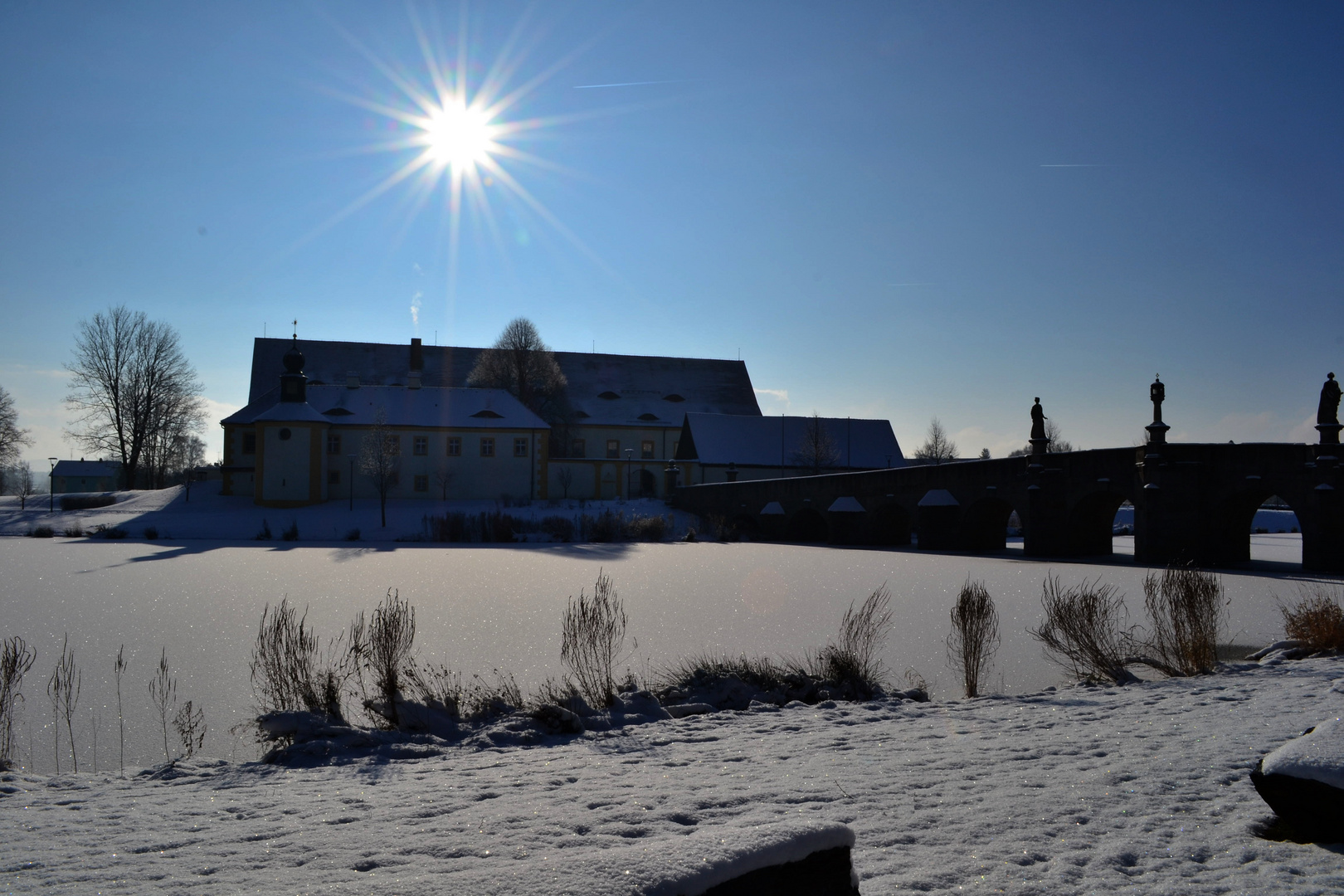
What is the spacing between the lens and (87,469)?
8150 centimetres

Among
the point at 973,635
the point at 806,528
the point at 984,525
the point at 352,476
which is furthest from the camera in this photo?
the point at 352,476

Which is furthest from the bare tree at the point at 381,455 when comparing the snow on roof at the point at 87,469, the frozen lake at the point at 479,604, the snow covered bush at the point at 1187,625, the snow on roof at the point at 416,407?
the snow on roof at the point at 87,469

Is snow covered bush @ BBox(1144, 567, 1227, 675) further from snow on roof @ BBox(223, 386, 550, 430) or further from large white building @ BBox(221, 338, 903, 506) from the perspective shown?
snow on roof @ BBox(223, 386, 550, 430)

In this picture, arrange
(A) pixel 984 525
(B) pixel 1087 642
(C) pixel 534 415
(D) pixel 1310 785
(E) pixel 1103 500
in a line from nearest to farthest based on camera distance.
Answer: (D) pixel 1310 785
(B) pixel 1087 642
(E) pixel 1103 500
(A) pixel 984 525
(C) pixel 534 415

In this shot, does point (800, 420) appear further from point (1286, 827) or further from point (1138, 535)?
point (1286, 827)

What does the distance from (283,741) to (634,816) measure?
9.88 ft

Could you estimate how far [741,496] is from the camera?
1502 inches

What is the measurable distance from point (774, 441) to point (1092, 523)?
27.7 m

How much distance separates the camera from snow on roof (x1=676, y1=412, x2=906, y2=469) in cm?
4975

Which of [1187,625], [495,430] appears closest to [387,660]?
[1187,625]

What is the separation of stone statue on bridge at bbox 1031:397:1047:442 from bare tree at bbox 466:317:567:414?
34.6 meters

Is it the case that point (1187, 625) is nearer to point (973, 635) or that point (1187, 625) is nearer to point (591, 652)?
point (973, 635)

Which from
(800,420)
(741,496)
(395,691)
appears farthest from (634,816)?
(800,420)

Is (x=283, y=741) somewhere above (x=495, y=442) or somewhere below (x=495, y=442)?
below
